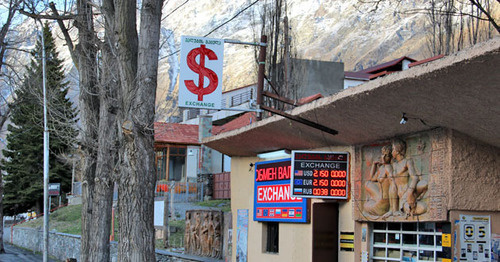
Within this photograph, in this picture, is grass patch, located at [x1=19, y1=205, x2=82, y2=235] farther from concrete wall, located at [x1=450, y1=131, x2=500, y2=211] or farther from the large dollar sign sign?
concrete wall, located at [x1=450, y1=131, x2=500, y2=211]

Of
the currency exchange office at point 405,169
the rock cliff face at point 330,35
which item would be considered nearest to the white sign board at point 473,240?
the currency exchange office at point 405,169

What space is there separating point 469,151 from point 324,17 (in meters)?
172

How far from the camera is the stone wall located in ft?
66.2

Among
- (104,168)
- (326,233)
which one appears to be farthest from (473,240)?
(104,168)

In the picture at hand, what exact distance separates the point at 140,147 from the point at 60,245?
23.5 meters

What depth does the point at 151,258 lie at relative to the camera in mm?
10789

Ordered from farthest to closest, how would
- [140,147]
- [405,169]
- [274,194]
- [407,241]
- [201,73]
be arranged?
[274,194], [201,73], [407,241], [405,169], [140,147]

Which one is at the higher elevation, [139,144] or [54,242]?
[139,144]

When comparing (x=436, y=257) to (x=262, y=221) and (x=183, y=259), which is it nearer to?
(x=262, y=221)

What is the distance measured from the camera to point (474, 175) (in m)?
10.1

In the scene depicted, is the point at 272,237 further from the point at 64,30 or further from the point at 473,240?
the point at 64,30

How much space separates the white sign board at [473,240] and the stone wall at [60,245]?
958cm

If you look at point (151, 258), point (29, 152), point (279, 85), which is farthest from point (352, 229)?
point (29, 152)

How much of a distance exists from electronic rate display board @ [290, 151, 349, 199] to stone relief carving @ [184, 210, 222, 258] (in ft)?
22.6
